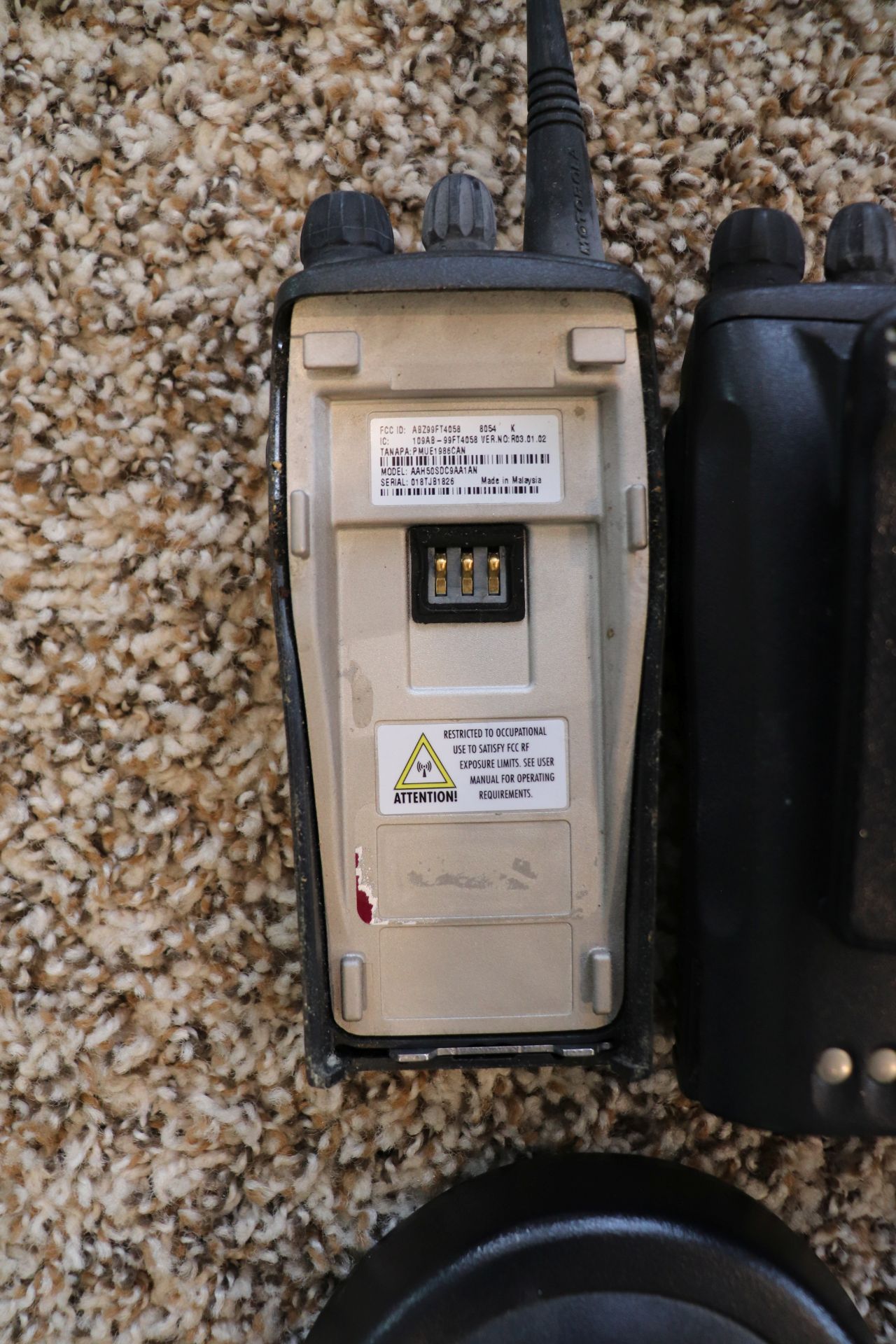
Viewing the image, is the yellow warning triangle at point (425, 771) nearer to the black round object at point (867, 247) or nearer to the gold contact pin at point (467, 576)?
the gold contact pin at point (467, 576)

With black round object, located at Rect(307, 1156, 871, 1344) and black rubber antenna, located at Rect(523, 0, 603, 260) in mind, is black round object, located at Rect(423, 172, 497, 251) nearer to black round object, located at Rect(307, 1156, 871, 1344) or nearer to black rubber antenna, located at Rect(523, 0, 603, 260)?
black rubber antenna, located at Rect(523, 0, 603, 260)

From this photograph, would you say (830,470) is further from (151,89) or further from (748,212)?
(151,89)

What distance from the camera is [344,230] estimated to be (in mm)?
634

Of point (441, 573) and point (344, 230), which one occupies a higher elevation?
point (344, 230)

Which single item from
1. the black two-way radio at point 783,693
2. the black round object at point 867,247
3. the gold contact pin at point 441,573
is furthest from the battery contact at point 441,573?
the black round object at point 867,247

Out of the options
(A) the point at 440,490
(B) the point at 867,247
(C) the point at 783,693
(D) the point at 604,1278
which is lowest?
(D) the point at 604,1278

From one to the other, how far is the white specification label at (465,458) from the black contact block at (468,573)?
0.02 metres

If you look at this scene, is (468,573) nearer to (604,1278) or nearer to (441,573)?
(441,573)

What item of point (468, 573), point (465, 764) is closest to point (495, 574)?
point (468, 573)

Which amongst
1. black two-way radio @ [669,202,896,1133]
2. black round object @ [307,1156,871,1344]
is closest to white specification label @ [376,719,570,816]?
black two-way radio @ [669,202,896,1133]

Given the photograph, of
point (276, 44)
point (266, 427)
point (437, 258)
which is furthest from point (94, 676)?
point (276, 44)

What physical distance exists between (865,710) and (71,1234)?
671mm

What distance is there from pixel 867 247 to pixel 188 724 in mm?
557

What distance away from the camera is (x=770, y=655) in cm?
61
